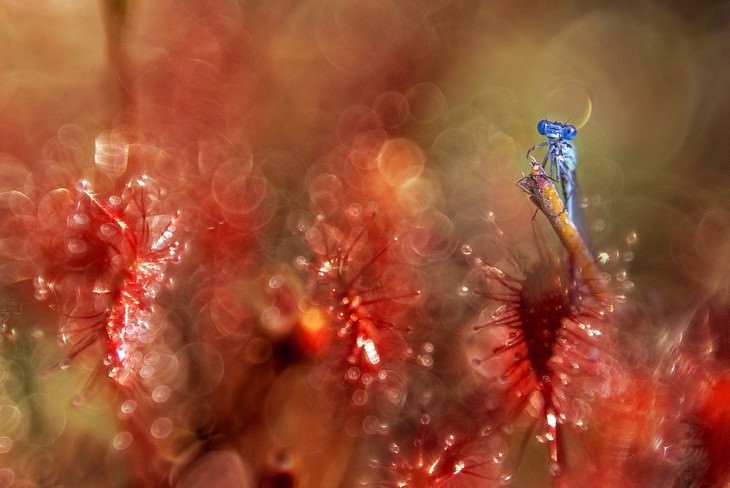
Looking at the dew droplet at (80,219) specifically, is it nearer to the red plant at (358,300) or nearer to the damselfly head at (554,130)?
the red plant at (358,300)

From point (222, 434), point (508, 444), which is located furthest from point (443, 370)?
point (222, 434)

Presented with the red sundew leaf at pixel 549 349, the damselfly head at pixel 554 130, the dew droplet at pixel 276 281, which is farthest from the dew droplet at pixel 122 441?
the damselfly head at pixel 554 130

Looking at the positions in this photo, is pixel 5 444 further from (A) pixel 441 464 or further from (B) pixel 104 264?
(A) pixel 441 464

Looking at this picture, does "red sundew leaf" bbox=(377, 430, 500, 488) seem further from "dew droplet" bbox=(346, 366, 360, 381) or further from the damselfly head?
the damselfly head

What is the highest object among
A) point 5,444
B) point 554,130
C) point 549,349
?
point 554,130

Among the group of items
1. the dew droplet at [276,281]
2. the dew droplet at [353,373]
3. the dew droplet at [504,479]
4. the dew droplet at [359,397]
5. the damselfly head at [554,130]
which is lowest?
the dew droplet at [504,479]

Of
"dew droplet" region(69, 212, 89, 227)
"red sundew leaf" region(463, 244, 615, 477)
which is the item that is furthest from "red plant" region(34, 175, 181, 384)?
"red sundew leaf" region(463, 244, 615, 477)

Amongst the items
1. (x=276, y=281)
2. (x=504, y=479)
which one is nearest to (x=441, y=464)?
(x=504, y=479)
